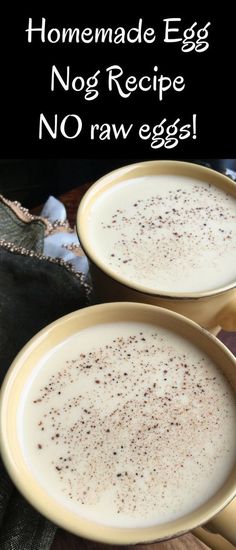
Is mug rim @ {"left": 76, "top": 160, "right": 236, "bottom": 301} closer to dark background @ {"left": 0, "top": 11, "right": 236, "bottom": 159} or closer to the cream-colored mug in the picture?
the cream-colored mug

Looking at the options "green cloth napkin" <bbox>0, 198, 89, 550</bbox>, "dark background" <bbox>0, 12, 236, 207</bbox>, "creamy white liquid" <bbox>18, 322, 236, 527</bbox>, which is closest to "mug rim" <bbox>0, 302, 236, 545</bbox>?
"creamy white liquid" <bbox>18, 322, 236, 527</bbox>

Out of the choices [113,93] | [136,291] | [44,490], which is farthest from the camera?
[113,93]

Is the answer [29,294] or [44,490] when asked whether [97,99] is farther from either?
[44,490]

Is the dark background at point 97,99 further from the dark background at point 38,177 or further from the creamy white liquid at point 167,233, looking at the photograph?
the creamy white liquid at point 167,233

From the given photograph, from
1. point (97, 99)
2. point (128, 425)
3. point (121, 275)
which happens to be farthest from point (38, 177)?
point (128, 425)

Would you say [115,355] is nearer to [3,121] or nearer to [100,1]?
[100,1]

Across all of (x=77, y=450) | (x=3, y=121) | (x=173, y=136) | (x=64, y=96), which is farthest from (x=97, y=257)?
(x=3, y=121)

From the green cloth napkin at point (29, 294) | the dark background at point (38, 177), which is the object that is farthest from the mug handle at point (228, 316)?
the dark background at point (38, 177)
